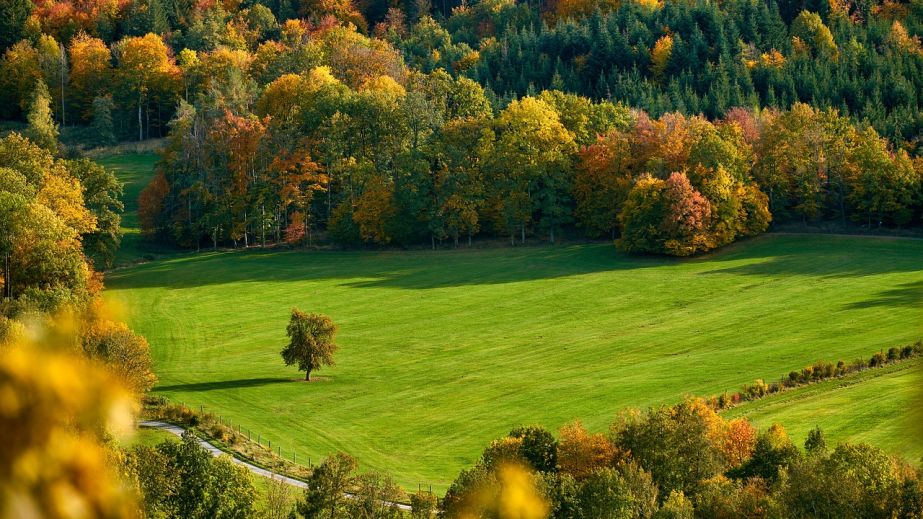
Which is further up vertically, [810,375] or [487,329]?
[487,329]

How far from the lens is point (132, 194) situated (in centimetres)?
12706

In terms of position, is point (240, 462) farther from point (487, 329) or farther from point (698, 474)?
point (487, 329)

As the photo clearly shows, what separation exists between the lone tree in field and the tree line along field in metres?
1.40

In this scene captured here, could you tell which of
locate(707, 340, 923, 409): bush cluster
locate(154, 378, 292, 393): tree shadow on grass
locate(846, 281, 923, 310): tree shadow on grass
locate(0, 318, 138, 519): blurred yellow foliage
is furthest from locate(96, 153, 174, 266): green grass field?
locate(0, 318, 138, 519): blurred yellow foliage

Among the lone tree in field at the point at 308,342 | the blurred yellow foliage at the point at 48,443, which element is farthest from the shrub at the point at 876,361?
the blurred yellow foliage at the point at 48,443

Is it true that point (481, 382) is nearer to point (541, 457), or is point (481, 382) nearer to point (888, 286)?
point (541, 457)

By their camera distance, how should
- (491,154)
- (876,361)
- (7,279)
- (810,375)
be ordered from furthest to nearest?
(491,154)
(7,279)
(876,361)
(810,375)

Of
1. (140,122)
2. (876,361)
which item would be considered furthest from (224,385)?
(140,122)

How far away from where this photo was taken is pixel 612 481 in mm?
39406

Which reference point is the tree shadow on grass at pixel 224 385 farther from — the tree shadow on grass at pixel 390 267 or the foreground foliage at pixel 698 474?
the tree shadow on grass at pixel 390 267

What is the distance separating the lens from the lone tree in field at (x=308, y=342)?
232ft

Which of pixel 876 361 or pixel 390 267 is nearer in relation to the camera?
pixel 876 361

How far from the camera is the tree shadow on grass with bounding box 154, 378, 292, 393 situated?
67.1 metres

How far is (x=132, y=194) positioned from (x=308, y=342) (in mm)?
63770
